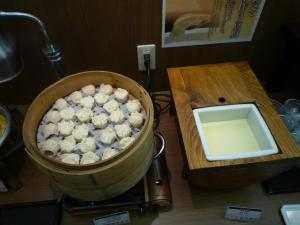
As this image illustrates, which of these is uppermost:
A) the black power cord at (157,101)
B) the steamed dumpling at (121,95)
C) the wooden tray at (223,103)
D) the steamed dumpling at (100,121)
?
the steamed dumpling at (121,95)

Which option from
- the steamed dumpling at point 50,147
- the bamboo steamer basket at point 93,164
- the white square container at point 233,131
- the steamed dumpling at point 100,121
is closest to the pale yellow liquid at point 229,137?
the white square container at point 233,131

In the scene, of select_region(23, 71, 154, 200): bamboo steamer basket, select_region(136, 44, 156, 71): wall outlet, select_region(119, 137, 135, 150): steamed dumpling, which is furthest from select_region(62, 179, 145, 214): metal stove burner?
select_region(136, 44, 156, 71): wall outlet

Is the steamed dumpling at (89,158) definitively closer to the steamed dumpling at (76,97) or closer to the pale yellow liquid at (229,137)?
the steamed dumpling at (76,97)

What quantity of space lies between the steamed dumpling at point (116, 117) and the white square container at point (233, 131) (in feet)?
0.71

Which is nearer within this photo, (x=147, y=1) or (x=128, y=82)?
(x=128, y=82)

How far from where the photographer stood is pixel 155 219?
77cm

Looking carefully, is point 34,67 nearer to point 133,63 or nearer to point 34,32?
point 34,32

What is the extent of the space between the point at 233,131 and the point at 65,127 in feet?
1.62

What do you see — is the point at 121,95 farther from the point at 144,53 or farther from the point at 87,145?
the point at 144,53

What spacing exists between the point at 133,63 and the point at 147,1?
252 millimetres

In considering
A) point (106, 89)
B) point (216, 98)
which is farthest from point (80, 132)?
point (216, 98)

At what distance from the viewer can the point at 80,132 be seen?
2.16 ft

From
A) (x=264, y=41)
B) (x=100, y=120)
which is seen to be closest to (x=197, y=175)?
(x=100, y=120)

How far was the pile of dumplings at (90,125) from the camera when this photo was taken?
62 centimetres
